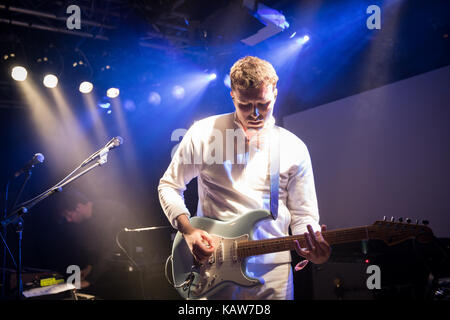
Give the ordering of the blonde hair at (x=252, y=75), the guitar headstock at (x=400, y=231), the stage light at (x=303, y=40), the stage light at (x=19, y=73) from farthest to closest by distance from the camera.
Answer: the stage light at (x=303, y=40), the stage light at (x=19, y=73), the blonde hair at (x=252, y=75), the guitar headstock at (x=400, y=231)

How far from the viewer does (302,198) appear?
2.21 m

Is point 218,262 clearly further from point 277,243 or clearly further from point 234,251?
point 277,243

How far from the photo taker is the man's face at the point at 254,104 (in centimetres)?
216

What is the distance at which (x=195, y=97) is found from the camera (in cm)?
735

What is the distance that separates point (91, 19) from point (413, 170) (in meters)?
5.29

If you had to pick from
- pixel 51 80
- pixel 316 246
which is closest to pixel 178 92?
pixel 51 80

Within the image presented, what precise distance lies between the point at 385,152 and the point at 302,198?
364 cm

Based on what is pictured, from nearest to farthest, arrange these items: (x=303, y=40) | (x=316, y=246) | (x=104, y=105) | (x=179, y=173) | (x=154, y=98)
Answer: (x=316, y=246)
(x=179, y=173)
(x=303, y=40)
(x=104, y=105)
(x=154, y=98)

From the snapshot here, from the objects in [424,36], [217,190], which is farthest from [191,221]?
[424,36]

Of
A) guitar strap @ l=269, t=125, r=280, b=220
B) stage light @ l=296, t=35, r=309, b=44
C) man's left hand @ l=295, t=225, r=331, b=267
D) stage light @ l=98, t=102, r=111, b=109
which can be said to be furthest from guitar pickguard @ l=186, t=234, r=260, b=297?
stage light @ l=98, t=102, r=111, b=109

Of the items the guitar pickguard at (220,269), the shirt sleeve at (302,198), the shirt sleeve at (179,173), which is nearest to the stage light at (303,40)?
the shirt sleeve at (302,198)

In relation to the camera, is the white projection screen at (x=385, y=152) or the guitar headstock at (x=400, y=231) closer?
the guitar headstock at (x=400, y=231)

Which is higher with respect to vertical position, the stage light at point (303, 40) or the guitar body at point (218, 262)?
the stage light at point (303, 40)

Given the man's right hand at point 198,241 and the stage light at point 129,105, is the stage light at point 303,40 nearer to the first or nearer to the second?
the stage light at point 129,105
